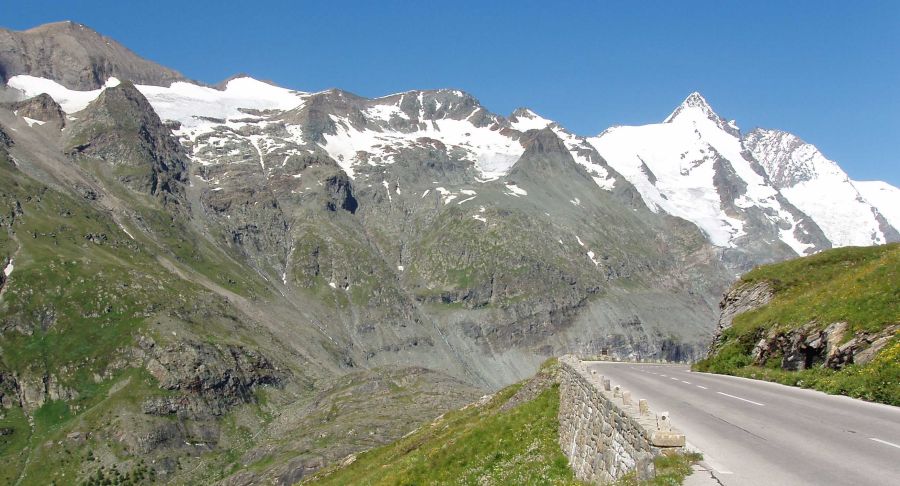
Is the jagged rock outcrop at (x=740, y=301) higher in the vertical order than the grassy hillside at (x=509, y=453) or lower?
higher

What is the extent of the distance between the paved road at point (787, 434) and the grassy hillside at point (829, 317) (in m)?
1.52

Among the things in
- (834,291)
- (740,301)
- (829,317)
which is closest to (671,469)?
(829,317)

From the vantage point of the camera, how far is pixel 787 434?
19.8 metres

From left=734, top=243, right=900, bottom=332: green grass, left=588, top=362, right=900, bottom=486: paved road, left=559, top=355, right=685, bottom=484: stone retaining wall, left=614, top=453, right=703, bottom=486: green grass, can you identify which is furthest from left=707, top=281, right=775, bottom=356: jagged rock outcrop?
left=614, top=453, right=703, bottom=486: green grass

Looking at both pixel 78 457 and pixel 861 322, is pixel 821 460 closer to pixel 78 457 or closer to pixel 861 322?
pixel 861 322

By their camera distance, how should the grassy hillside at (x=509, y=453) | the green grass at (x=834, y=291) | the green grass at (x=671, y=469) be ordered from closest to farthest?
1. the green grass at (x=671, y=469)
2. the grassy hillside at (x=509, y=453)
3. the green grass at (x=834, y=291)

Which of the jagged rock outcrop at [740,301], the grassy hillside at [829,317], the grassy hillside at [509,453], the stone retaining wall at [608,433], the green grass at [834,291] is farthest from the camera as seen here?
the jagged rock outcrop at [740,301]

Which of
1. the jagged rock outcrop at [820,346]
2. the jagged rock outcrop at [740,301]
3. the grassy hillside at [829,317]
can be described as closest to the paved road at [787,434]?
the grassy hillside at [829,317]

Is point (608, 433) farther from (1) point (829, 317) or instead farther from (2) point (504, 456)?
(1) point (829, 317)

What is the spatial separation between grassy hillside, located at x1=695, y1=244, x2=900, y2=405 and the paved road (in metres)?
1.52

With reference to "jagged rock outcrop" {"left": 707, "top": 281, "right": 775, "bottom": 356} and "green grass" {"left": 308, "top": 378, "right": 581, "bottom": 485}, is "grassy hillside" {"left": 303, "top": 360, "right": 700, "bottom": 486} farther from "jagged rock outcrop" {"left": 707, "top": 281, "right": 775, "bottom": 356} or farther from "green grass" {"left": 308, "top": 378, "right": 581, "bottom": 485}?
"jagged rock outcrop" {"left": 707, "top": 281, "right": 775, "bottom": 356}

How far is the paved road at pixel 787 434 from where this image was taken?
15.4 m

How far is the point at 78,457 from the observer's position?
18962cm

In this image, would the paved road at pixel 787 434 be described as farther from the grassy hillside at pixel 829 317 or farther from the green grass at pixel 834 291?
the green grass at pixel 834 291
